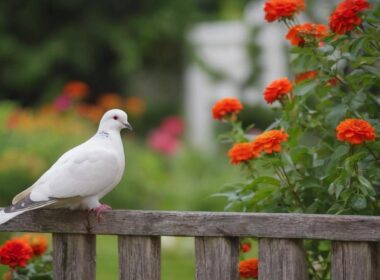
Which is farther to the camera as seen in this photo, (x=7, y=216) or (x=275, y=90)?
(x=275, y=90)

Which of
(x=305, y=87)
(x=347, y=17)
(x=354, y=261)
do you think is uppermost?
(x=347, y=17)

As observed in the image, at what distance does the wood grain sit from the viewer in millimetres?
2414

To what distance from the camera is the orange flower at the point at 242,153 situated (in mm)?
2895

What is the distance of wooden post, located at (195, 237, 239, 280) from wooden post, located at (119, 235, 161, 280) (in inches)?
6.0

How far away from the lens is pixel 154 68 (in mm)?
15812

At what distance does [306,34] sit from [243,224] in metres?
0.78

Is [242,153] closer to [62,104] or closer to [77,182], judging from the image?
[77,182]

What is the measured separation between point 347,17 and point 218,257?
92cm

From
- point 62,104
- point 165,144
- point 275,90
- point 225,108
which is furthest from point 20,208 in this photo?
point 165,144

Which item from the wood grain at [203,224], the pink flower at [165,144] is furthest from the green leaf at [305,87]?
the pink flower at [165,144]

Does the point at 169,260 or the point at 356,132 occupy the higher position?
the point at 169,260

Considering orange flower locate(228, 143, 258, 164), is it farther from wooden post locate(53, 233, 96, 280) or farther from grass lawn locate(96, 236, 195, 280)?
grass lawn locate(96, 236, 195, 280)

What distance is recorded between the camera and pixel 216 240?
2.57 m

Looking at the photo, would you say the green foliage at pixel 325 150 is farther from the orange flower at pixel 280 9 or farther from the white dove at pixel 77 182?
the white dove at pixel 77 182
